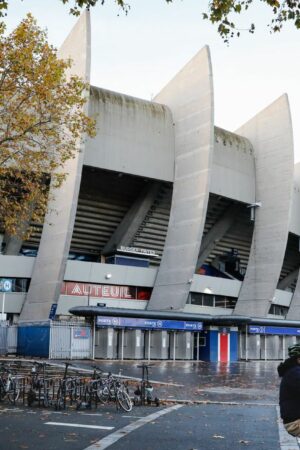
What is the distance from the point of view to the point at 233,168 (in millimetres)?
46562

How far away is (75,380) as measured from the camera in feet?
46.3

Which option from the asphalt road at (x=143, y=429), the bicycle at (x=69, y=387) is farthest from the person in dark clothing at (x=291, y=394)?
the bicycle at (x=69, y=387)

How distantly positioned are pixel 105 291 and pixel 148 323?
330 inches

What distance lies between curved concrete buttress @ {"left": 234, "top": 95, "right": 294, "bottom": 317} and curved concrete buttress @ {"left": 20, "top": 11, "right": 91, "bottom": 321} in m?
17.5

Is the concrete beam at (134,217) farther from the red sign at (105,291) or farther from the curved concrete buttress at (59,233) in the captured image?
the curved concrete buttress at (59,233)

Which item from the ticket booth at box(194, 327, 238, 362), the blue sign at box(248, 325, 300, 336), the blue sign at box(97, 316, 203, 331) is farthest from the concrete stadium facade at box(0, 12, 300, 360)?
the blue sign at box(97, 316, 203, 331)

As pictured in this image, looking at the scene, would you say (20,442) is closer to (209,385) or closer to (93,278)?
(209,385)

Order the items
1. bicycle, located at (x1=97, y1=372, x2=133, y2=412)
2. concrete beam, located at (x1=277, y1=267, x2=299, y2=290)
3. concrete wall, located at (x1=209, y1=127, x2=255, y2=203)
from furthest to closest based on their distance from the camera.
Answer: concrete beam, located at (x1=277, y1=267, x2=299, y2=290) < concrete wall, located at (x1=209, y1=127, x2=255, y2=203) < bicycle, located at (x1=97, y1=372, x2=133, y2=412)

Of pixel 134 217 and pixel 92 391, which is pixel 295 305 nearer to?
pixel 134 217

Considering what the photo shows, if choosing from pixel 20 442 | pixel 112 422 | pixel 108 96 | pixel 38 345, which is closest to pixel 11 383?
Result: pixel 112 422

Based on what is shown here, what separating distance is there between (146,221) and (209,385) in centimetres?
2538

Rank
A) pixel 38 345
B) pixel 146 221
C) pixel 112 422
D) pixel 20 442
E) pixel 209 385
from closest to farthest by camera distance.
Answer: pixel 20 442
pixel 112 422
pixel 209 385
pixel 38 345
pixel 146 221

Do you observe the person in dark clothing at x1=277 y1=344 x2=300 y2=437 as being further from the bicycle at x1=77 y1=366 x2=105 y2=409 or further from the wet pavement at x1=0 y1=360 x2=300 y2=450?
the bicycle at x1=77 y1=366 x2=105 y2=409

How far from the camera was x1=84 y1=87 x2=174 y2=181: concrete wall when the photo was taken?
3997cm
